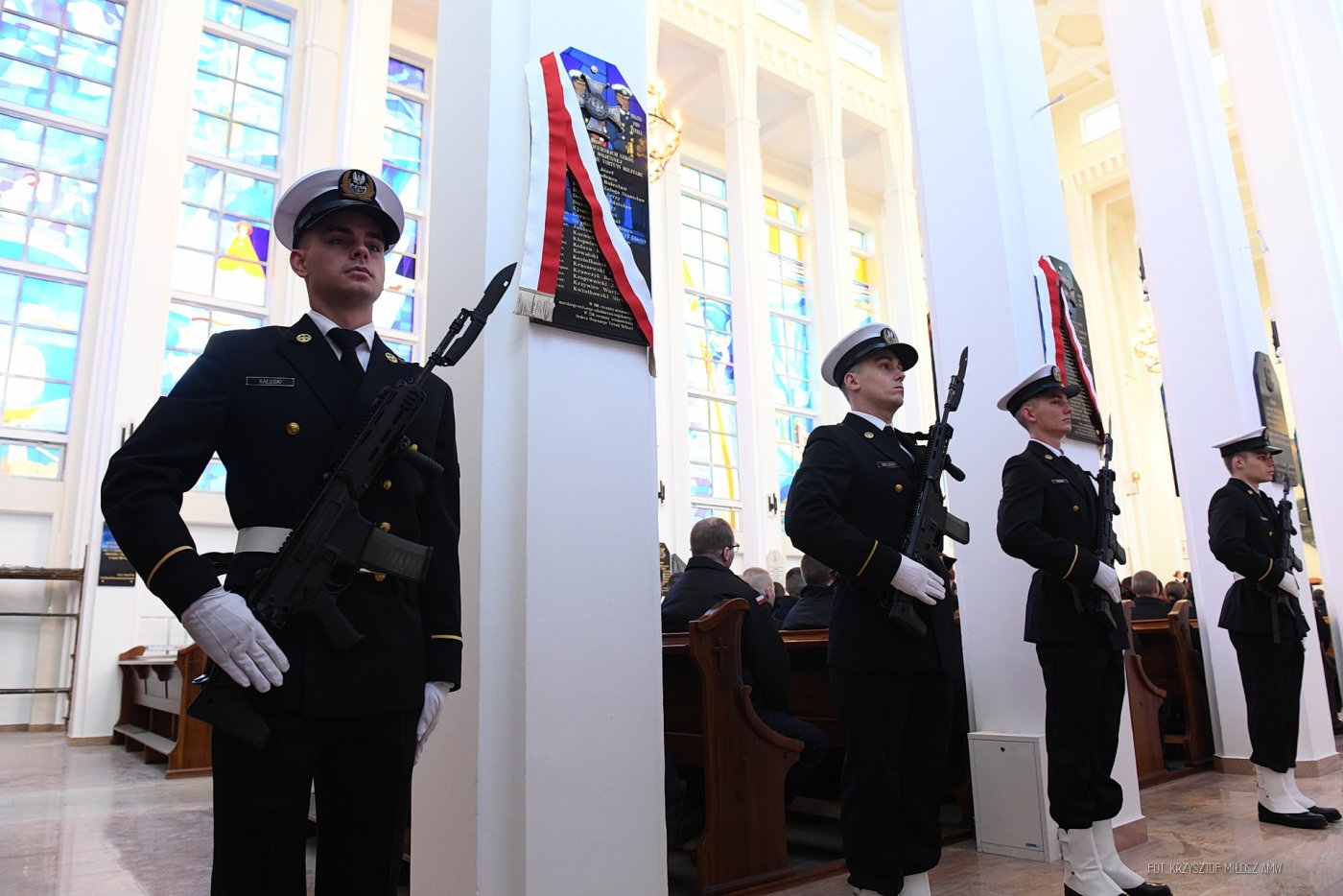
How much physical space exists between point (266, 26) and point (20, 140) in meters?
2.95

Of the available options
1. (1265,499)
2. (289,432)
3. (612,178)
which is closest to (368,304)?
(289,432)

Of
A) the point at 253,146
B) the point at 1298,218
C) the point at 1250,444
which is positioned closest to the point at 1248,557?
the point at 1250,444

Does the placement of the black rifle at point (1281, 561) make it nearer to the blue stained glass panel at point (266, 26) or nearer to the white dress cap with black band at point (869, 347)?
the white dress cap with black band at point (869, 347)

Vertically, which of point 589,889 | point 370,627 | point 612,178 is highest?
point 612,178

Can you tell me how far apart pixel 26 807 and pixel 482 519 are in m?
3.70

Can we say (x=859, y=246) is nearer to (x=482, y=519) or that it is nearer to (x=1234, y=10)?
(x=1234, y=10)

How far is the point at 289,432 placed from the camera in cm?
144

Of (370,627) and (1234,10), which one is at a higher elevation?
(1234,10)

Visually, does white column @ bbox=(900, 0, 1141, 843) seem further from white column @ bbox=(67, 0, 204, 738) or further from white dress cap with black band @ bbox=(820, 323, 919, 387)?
white column @ bbox=(67, 0, 204, 738)

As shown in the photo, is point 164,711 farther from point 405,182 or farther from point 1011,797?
point 405,182

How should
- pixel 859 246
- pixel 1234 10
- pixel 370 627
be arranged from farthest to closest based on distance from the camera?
pixel 859 246
pixel 1234 10
pixel 370 627

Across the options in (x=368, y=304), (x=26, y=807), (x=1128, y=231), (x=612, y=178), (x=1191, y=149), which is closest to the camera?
(x=368, y=304)

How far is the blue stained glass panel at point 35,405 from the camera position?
8.20 metres

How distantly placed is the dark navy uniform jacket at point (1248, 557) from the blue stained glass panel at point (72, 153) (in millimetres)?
9955
